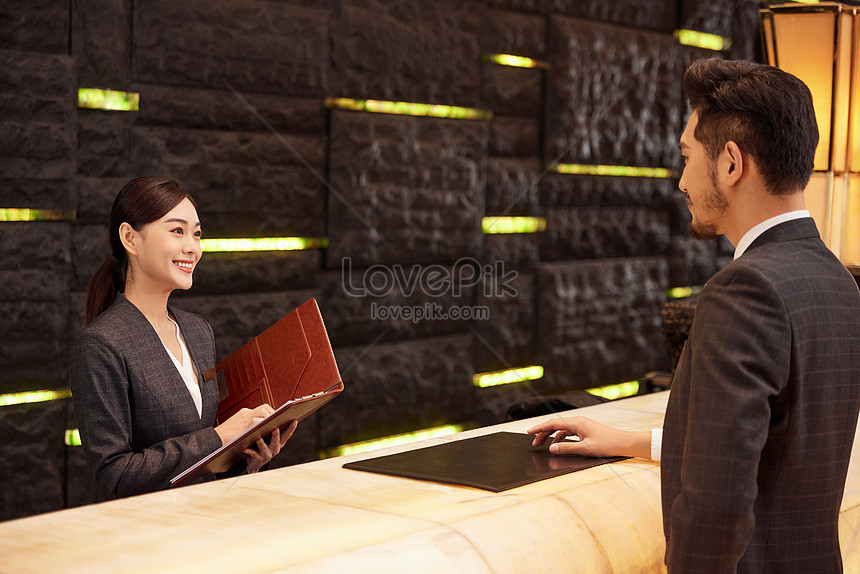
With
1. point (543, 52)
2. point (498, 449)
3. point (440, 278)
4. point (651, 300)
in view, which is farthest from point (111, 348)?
point (651, 300)

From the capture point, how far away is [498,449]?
5.21 feet

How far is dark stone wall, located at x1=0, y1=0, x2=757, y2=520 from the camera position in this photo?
2348mm

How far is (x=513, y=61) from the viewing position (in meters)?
3.52

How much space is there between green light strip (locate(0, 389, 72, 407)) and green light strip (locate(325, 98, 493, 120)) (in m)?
1.26

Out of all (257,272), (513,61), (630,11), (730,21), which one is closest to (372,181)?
(257,272)

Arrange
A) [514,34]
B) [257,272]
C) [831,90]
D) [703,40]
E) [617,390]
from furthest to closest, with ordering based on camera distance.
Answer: [703,40] < [617,390] < [514,34] < [257,272] < [831,90]

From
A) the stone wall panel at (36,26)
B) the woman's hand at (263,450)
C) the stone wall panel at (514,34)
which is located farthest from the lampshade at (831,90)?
the stone wall panel at (36,26)

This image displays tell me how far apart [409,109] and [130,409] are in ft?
5.85

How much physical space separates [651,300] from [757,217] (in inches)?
126

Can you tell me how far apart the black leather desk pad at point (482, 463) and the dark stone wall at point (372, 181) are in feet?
4.24

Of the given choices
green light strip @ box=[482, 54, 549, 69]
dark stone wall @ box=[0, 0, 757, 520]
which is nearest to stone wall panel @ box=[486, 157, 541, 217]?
dark stone wall @ box=[0, 0, 757, 520]

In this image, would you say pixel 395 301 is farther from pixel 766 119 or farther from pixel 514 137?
pixel 766 119

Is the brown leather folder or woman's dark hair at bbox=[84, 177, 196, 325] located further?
woman's dark hair at bbox=[84, 177, 196, 325]

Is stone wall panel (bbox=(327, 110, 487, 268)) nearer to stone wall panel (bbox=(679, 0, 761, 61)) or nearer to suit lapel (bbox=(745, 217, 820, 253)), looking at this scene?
stone wall panel (bbox=(679, 0, 761, 61))
